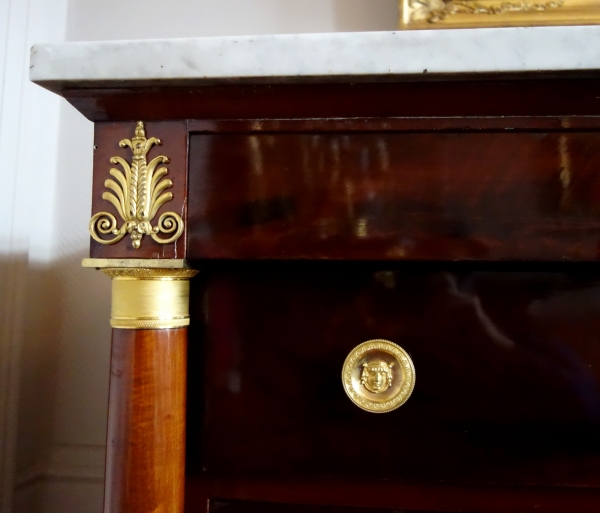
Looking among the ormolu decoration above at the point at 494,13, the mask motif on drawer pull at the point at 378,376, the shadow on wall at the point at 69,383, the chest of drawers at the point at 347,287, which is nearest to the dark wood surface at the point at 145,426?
the chest of drawers at the point at 347,287

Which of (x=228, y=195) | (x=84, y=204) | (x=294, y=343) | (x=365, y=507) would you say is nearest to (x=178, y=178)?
(x=228, y=195)

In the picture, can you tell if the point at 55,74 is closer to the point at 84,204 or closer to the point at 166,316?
the point at 166,316

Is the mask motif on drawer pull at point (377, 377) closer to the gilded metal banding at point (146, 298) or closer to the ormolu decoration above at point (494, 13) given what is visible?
the gilded metal banding at point (146, 298)

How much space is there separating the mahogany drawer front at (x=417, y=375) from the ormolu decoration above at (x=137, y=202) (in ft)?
0.20

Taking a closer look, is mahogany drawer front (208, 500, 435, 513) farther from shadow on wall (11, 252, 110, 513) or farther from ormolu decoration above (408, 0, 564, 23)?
ormolu decoration above (408, 0, 564, 23)

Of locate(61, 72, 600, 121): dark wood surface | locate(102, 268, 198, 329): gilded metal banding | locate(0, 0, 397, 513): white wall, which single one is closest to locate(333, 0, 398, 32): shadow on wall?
locate(0, 0, 397, 513): white wall

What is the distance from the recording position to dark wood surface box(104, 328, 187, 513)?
333mm

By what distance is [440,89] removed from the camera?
32 centimetres

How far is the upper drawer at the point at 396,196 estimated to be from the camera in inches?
13.0

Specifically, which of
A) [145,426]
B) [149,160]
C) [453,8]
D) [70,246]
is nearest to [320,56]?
[149,160]

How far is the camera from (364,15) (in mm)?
743

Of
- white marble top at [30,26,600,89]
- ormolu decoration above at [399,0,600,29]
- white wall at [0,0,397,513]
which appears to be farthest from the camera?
white wall at [0,0,397,513]

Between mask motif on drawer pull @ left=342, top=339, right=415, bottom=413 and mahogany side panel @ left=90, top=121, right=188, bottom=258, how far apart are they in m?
0.16

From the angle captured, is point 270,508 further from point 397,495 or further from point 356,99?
point 356,99
